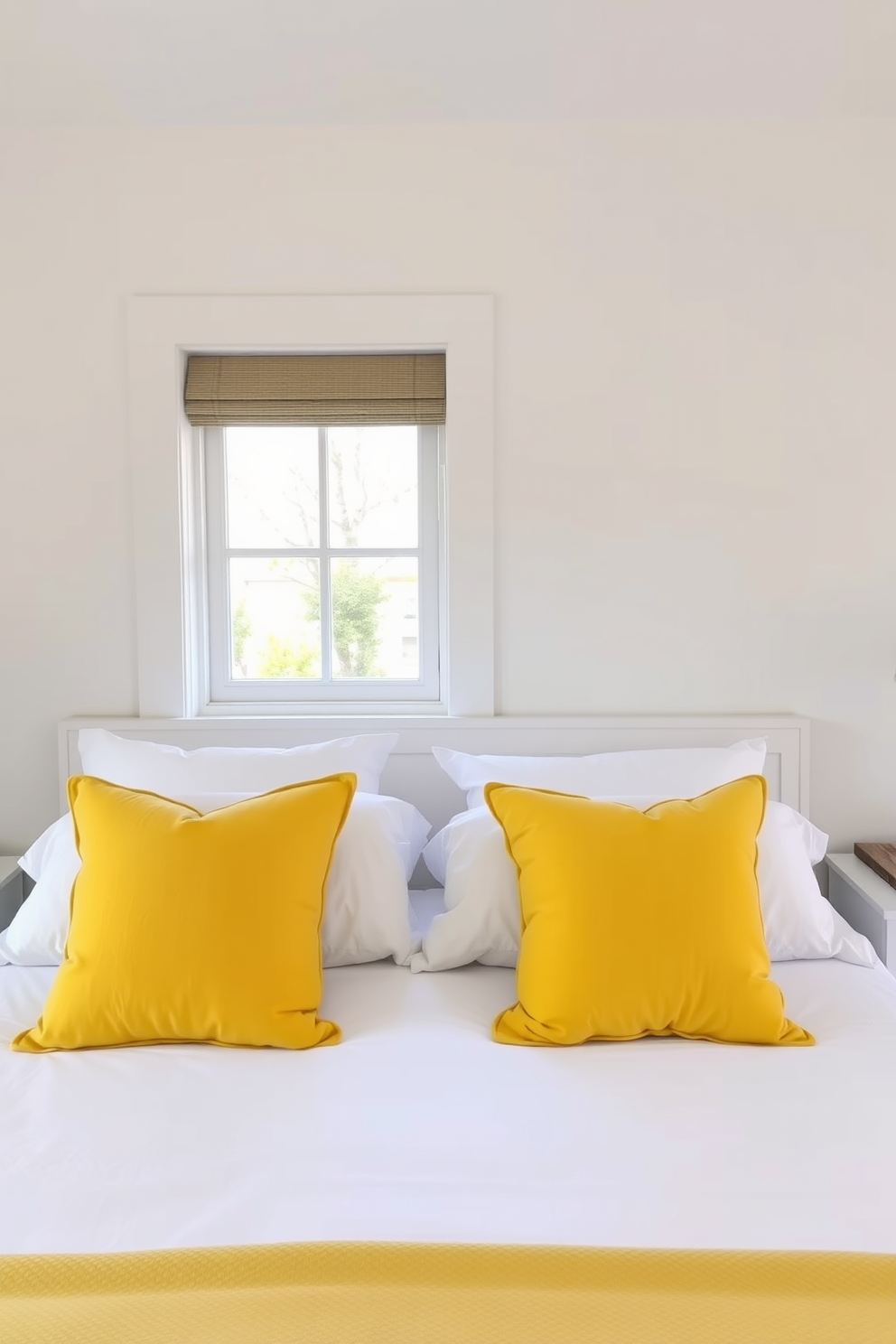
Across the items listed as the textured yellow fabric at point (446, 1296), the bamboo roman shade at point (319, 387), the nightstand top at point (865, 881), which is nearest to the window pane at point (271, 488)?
the bamboo roman shade at point (319, 387)

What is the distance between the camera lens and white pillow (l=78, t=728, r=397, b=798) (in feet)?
6.78

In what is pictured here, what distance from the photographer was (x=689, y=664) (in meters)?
2.44

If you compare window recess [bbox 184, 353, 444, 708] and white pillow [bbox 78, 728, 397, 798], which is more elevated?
window recess [bbox 184, 353, 444, 708]

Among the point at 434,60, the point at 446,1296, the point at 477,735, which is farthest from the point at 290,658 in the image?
the point at 446,1296

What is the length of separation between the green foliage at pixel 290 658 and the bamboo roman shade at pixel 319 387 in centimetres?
60

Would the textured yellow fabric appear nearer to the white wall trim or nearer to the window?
the white wall trim

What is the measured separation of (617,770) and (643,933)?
0.59m

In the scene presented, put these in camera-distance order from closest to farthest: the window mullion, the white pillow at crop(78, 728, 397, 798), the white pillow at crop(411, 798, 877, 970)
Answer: the white pillow at crop(411, 798, 877, 970), the white pillow at crop(78, 728, 397, 798), the window mullion

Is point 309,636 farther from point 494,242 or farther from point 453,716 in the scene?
point 494,242

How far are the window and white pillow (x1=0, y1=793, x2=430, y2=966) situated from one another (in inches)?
26.9

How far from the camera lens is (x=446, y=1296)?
39.8 inches

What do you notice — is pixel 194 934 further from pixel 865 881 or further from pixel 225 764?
pixel 865 881

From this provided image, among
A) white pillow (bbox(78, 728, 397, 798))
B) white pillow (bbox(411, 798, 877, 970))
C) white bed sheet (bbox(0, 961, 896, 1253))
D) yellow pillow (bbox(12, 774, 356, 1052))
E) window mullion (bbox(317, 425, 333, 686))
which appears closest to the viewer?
white bed sheet (bbox(0, 961, 896, 1253))

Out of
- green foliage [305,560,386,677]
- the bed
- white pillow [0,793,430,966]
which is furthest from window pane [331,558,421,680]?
the bed
